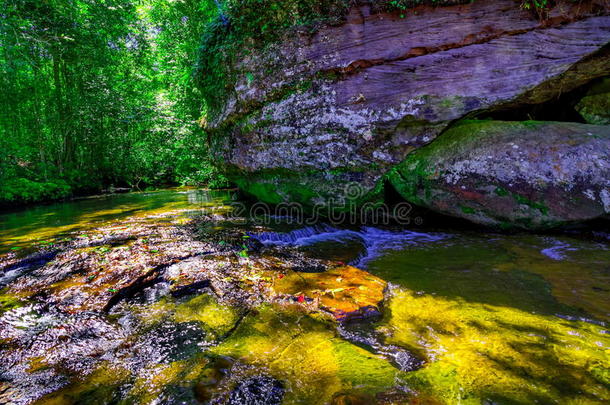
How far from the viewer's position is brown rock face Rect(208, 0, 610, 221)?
5.26m

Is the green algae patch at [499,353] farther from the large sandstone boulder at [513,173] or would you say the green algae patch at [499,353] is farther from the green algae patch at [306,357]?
the large sandstone boulder at [513,173]

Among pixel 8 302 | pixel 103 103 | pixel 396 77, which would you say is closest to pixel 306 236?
pixel 396 77

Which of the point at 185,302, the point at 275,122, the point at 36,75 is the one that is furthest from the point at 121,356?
the point at 36,75

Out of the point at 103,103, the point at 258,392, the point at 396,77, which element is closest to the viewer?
the point at 258,392

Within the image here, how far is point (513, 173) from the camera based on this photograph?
16.2ft

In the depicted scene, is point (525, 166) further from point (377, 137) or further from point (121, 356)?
point (121, 356)

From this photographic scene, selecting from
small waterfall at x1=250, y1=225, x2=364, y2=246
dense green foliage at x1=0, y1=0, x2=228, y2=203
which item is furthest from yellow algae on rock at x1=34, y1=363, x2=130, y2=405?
dense green foliage at x1=0, y1=0, x2=228, y2=203

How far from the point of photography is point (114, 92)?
14883 millimetres

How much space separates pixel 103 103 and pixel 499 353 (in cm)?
1822

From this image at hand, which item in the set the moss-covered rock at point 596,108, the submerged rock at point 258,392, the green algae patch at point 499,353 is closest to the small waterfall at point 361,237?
the green algae patch at point 499,353

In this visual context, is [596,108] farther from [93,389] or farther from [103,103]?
[103,103]

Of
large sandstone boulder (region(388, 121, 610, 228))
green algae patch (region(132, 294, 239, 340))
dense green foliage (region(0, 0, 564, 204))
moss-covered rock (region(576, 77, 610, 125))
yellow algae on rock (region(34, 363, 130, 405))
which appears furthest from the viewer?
dense green foliage (region(0, 0, 564, 204))

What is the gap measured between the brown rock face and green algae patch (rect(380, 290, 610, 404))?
11.6ft

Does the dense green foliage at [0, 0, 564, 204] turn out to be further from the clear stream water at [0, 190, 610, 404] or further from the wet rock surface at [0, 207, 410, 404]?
the clear stream water at [0, 190, 610, 404]
